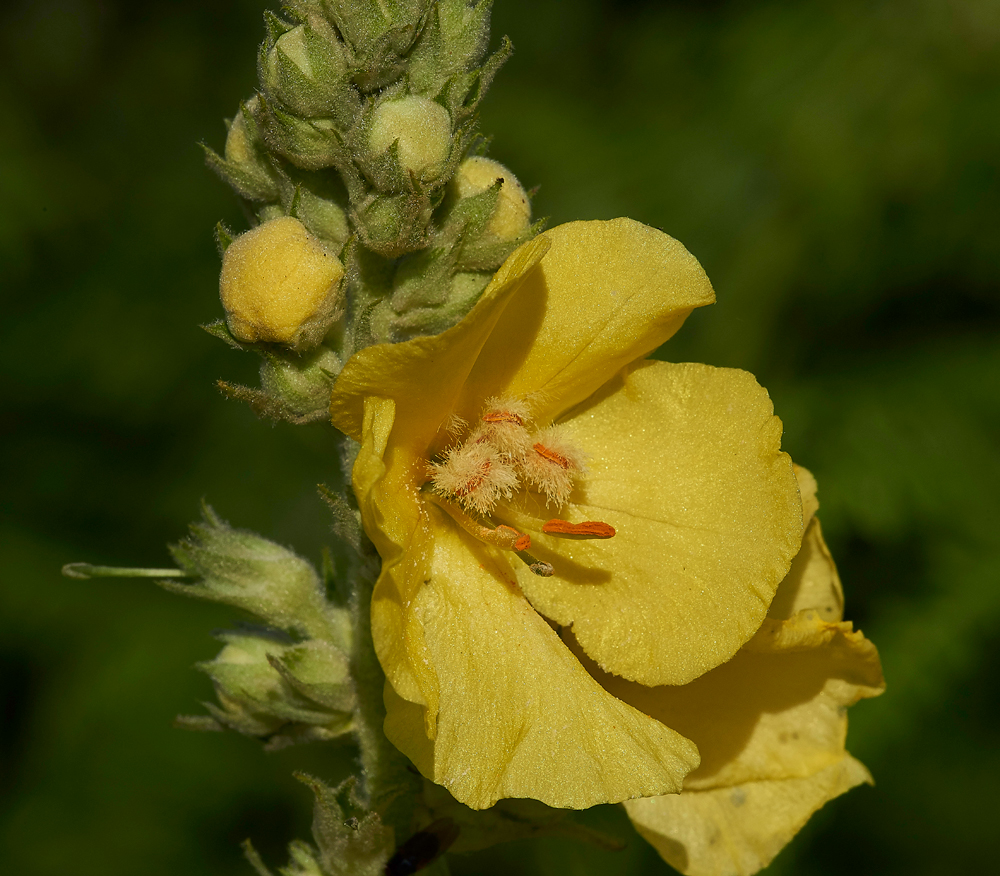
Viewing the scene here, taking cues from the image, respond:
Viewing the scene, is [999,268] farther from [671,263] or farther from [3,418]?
[3,418]

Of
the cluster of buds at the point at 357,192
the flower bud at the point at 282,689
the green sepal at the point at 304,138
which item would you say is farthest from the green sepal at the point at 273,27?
the flower bud at the point at 282,689

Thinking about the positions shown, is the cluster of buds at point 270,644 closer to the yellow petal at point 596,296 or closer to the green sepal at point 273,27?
the yellow petal at point 596,296

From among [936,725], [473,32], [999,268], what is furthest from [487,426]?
[999,268]

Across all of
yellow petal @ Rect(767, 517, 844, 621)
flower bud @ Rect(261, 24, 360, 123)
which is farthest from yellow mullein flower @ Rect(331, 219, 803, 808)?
flower bud @ Rect(261, 24, 360, 123)

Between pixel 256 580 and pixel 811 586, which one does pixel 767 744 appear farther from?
pixel 256 580

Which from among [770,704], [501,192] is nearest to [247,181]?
[501,192]
